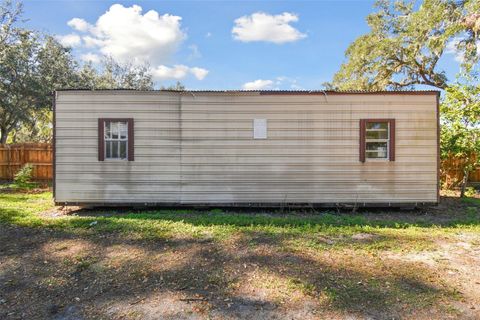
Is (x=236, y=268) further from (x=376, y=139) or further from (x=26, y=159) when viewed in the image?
(x=26, y=159)

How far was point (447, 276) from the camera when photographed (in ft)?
12.1

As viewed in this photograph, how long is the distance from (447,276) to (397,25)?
13.3 meters

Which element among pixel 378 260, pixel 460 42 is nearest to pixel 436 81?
pixel 460 42

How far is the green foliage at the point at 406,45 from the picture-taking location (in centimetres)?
1145

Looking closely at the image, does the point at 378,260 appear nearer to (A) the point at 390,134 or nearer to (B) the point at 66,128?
(A) the point at 390,134

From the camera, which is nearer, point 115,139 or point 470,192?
point 115,139

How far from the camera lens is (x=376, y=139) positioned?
24.5ft

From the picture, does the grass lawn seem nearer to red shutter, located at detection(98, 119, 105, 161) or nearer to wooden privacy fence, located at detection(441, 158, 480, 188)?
red shutter, located at detection(98, 119, 105, 161)

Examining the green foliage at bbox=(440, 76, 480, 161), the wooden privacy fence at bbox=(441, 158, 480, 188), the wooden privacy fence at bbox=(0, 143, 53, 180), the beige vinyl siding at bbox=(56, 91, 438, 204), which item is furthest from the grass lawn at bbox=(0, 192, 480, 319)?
the wooden privacy fence at bbox=(0, 143, 53, 180)

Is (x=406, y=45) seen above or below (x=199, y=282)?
above

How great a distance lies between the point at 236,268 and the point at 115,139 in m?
4.82

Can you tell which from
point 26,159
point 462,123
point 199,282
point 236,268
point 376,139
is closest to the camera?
point 199,282

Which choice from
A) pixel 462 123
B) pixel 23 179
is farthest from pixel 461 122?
pixel 23 179

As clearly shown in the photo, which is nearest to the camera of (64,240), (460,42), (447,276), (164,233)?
(447,276)
